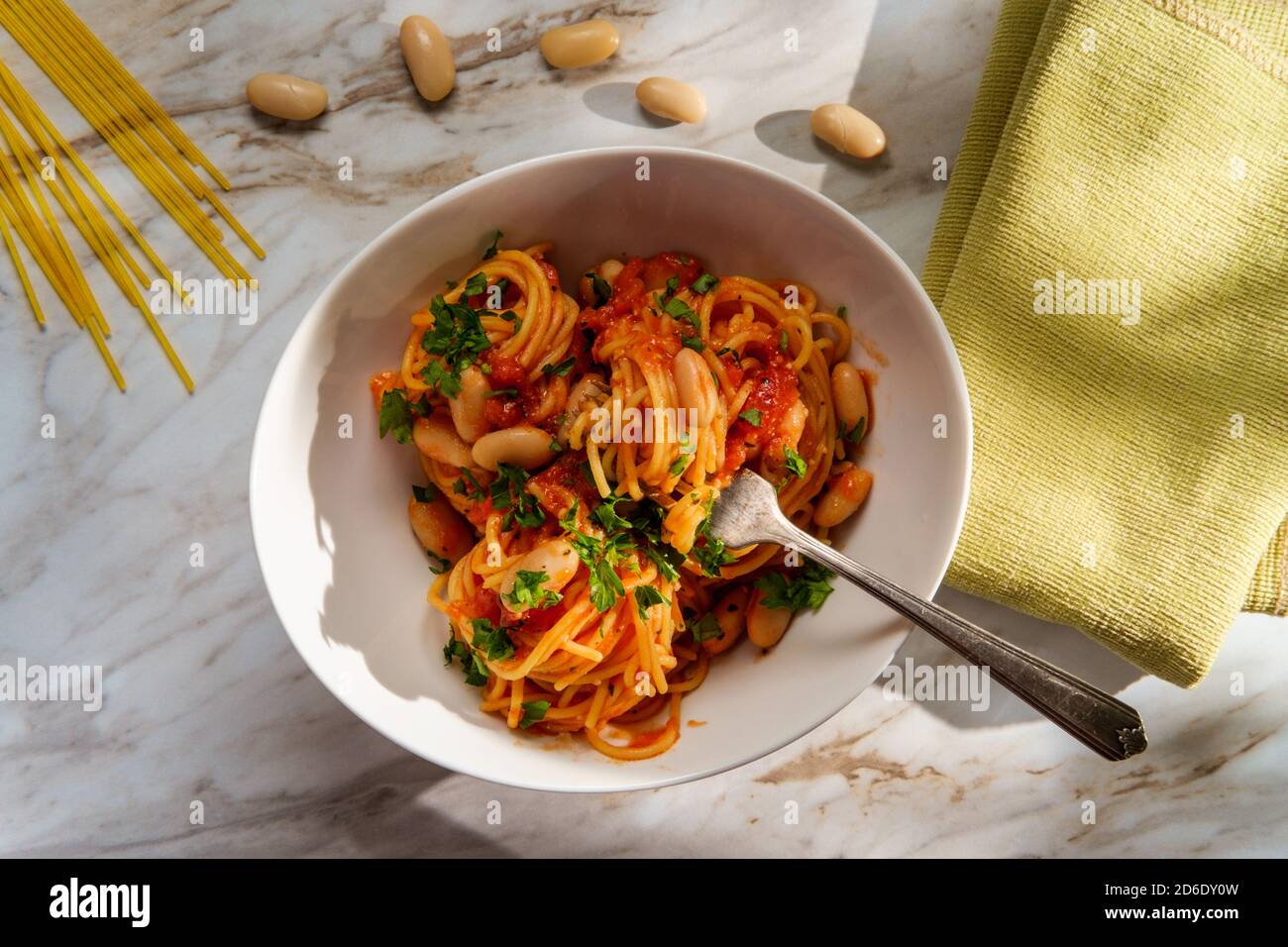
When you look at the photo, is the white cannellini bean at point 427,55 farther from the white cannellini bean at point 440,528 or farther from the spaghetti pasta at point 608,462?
the white cannellini bean at point 440,528

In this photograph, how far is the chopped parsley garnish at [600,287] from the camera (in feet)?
8.29

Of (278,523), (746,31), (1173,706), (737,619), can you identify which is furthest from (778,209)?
(1173,706)

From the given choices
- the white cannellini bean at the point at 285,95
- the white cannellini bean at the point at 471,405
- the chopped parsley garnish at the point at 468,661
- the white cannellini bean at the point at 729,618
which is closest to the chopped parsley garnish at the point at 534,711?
the chopped parsley garnish at the point at 468,661

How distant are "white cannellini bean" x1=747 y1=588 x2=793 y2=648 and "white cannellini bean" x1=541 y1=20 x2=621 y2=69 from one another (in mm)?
1641

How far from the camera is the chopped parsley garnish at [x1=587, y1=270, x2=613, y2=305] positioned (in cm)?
253

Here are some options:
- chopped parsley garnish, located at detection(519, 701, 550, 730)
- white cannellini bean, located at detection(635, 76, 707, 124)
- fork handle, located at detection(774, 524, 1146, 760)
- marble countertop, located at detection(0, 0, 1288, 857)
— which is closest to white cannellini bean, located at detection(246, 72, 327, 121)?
marble countertop, located at detection(0, 0, 1288, 857)

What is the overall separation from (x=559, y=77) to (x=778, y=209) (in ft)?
3.10

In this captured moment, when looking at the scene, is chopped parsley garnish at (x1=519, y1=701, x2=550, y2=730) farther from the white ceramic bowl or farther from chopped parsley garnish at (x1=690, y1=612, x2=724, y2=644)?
chopped parsley garnish at (x1=690, y1=612, x2=724, y2=644)

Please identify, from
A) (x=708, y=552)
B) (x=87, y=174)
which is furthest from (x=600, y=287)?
(x=87, y=174)

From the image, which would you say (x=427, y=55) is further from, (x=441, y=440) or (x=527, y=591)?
(x=527, y=591)

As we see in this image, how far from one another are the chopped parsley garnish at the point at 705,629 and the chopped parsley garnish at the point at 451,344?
2.76 feet

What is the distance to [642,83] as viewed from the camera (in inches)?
111

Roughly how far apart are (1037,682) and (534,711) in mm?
1200

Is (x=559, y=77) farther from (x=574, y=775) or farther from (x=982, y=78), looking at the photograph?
(x=574, y=775)
